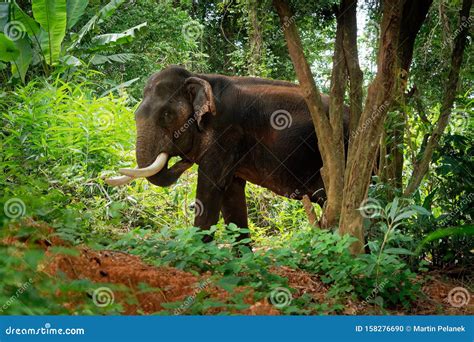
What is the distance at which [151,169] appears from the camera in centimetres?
683

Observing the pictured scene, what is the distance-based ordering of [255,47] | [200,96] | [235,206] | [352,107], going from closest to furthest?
[352,107] → [200,96] → [235,206] → [255,47]

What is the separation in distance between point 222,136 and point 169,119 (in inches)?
20.3

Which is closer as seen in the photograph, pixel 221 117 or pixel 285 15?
pixel 285 15

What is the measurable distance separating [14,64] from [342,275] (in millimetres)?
7933

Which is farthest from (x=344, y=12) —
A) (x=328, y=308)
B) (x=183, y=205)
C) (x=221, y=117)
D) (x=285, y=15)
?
(x=183, y=205)

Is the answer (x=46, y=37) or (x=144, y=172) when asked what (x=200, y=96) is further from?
(x=46, y=37)

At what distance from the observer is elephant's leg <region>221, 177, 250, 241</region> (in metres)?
7.51

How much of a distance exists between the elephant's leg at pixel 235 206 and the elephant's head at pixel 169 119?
57cm

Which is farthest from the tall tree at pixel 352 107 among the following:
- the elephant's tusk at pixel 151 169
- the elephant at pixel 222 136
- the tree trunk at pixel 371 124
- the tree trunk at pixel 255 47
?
the tree trunk at pixel 255 47

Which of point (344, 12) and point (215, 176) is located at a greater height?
point (344, 12)

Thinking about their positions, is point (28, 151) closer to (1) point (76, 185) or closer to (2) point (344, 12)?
(1) point (76, 185)

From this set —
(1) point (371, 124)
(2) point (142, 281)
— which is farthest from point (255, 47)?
(2) point (142, 281)

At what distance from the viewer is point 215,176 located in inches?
274

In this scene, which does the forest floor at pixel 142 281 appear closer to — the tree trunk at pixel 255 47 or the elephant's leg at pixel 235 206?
the elephant's leg at pixel 235 206
